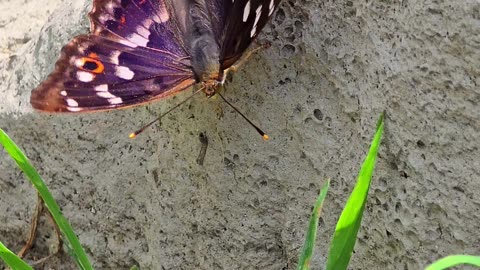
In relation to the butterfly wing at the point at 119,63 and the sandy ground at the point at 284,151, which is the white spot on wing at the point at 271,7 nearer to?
the sandy ground at the point at 284,151

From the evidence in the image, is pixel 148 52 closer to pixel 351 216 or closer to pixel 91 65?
pixel 91 65

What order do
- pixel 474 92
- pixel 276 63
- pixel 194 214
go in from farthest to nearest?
pixel 194 214 < pixel 276 63 < pixel 474 92

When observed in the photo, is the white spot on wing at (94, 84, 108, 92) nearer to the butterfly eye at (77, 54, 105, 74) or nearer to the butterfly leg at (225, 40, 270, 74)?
the butterfly eye at (77, 54, 105, 74)

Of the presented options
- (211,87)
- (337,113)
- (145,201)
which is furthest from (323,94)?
(145,201)

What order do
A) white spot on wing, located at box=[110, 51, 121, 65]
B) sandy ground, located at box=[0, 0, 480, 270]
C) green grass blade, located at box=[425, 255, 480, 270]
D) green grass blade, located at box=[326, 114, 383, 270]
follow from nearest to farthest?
green grass blade, located at box=[425, 255, 480, 270], green grass blade, located at box=[326, 114, 383, 270], sandy ground, located at box=[0, 0, 480, 270], white spot on wing, located at box=[110, 51, 121, 65]

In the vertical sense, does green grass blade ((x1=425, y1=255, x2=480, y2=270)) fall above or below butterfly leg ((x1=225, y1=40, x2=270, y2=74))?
below

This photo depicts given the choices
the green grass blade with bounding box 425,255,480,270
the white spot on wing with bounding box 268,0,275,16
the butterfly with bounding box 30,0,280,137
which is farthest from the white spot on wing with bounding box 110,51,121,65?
the green grass blade with bounding box 425,255,480,270

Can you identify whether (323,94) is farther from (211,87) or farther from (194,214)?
(194,214)

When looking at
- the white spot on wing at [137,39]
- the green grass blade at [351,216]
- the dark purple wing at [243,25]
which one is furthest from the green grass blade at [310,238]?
the white spot on wing at [137,39]
